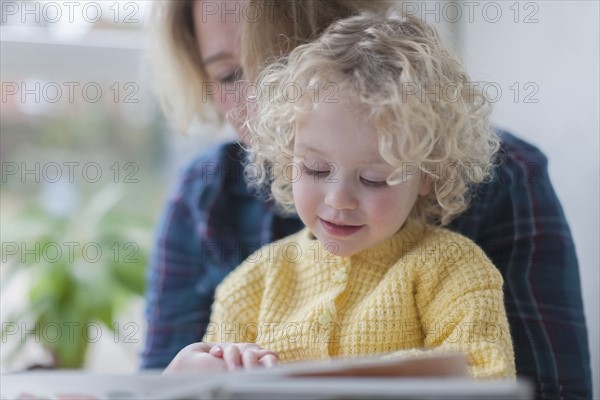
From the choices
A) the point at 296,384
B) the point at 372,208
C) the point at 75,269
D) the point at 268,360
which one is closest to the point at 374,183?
the point at 372,208

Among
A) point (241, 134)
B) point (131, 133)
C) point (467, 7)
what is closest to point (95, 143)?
point (131, 133)

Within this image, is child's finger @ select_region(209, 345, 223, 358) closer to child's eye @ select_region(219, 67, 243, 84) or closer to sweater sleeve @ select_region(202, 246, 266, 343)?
sweater sleeve @ select_region(202, 246, 266, 343)

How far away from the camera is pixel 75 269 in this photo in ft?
6.77

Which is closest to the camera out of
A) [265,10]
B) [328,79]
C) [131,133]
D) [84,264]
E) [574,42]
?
[328,79]

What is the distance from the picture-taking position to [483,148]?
1.14m

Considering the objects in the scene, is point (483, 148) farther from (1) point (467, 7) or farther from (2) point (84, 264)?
(2) point (84, 264)

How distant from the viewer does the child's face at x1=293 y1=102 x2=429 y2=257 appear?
40.9 inches

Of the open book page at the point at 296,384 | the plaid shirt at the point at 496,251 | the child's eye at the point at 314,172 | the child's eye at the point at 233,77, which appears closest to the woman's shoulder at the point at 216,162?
the plaid shirt at the point at 496,251

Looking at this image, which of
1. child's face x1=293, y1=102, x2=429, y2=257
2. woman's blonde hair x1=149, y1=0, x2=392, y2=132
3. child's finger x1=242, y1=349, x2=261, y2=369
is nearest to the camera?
child's finger x1=242, y1=349, x2=261, y2=369

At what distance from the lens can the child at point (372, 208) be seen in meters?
1.03

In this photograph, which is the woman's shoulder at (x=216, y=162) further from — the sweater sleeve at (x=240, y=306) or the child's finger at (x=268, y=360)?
the child's finger at (x=268, y=360)

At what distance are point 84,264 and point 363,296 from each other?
1162 millimetres

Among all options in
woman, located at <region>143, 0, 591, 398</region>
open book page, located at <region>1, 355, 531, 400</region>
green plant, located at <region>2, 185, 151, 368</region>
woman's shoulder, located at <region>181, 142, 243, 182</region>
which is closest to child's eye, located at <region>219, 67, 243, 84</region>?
woman, located at <region>143, 0, 591, 398</region>

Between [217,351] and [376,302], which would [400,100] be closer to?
[376,302]
